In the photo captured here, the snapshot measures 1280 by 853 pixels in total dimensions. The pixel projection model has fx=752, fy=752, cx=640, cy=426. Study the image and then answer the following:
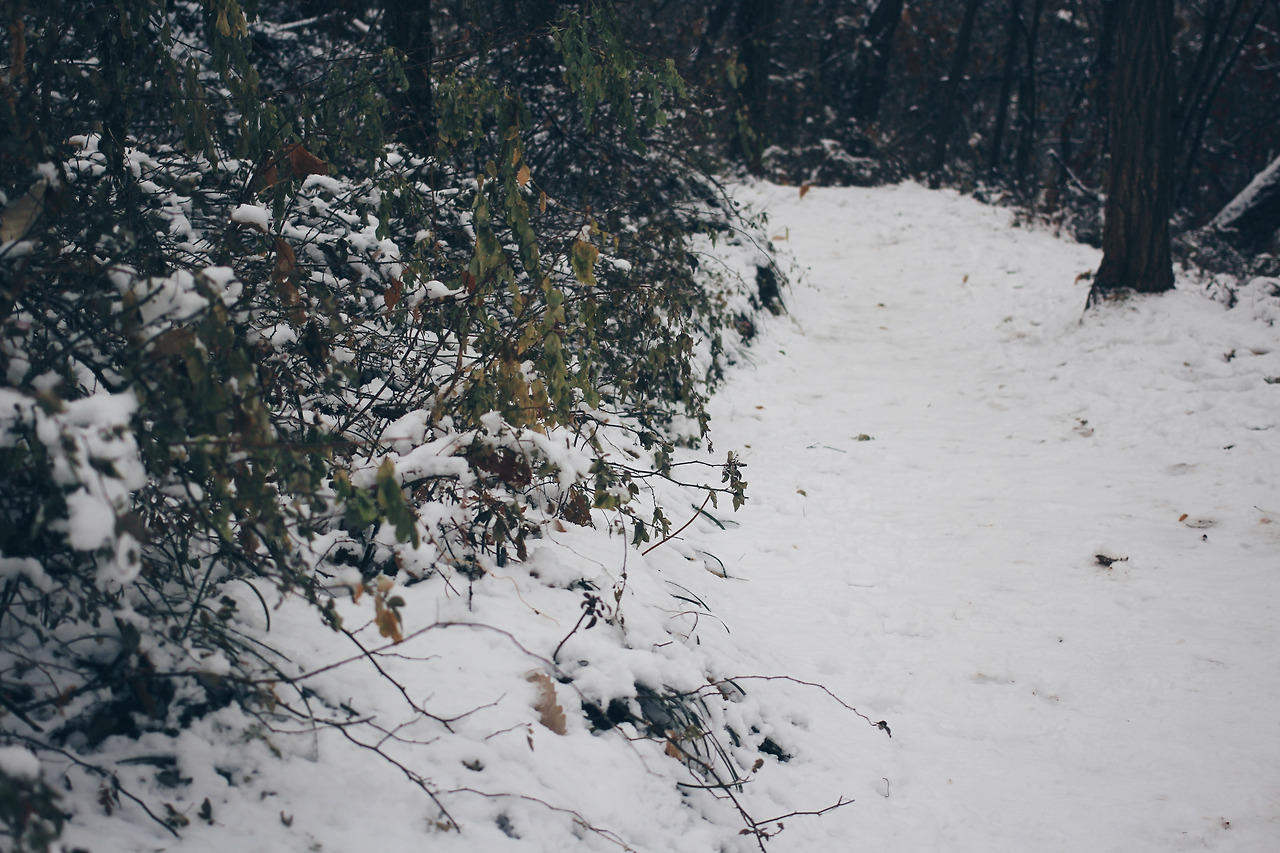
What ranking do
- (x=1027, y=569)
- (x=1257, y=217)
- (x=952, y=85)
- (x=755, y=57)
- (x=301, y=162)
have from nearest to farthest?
(x=301, y=162), (x=1027, y=569), (x=1257, y=217), (x=755, y=57), (x=952, y=85)

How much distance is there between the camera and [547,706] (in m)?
2.30

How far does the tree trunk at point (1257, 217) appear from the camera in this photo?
29.0 ft

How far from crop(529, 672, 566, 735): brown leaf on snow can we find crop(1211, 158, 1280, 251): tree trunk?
34.0 ft

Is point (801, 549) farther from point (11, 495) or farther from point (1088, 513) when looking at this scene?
point (11, 495)

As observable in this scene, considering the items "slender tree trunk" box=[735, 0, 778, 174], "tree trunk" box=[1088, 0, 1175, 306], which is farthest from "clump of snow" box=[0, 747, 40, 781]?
"slender tree trunk" box=[735, 0, 778, 174]

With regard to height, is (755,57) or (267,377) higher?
(755,57)

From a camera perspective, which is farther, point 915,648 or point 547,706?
point 915,648

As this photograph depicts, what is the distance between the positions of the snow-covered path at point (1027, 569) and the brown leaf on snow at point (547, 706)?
0.77 meters

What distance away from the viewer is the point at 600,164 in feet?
21.7

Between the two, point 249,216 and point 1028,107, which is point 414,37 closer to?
point 249,216

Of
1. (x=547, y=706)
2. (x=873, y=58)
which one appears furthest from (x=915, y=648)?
(x=873, y=58)

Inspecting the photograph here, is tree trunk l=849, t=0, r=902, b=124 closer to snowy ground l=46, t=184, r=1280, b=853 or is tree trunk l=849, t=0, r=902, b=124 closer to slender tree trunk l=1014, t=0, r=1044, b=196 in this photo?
slender tree trunk l=1014, t=0, r=1044, b=196

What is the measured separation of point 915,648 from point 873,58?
15.7 meters

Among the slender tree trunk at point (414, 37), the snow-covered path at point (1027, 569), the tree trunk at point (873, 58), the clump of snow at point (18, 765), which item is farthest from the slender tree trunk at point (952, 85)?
the clump of snow at point (18, 765)
